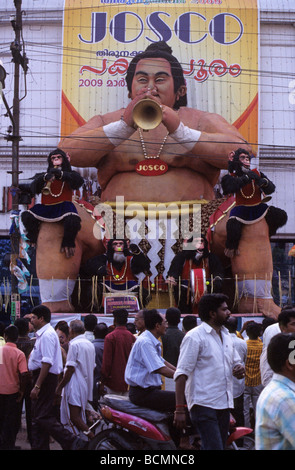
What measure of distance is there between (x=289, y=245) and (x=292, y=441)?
17242 millimetres

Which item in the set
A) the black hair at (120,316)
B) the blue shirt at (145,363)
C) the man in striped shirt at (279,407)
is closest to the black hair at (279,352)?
the man in striped shirt at (279,407)

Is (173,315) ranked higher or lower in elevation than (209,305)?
lower

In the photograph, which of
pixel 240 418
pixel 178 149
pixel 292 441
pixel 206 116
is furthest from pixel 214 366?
pixel 206 116

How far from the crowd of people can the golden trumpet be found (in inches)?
216

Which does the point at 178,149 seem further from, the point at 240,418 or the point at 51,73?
the point at 240,418

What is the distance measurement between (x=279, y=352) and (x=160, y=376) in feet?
7.88

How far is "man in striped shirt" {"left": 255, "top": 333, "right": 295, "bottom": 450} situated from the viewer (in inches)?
139

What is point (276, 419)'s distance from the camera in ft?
11.6

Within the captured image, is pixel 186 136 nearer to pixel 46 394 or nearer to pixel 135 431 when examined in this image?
pixel 46 394

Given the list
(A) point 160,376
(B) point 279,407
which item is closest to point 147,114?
(A) point 160,376

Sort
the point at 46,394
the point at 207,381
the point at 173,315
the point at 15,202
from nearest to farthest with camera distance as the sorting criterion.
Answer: the point at 207,381 < the point at 46,394 < the point at 173,315 < the point at 15,202

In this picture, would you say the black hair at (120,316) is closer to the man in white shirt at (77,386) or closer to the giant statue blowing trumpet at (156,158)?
the man in white shirt at (77,386)

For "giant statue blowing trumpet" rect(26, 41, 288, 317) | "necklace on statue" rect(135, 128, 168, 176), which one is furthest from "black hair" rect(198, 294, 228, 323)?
"necklace on statue" rect(135, 128, 168, 176)
